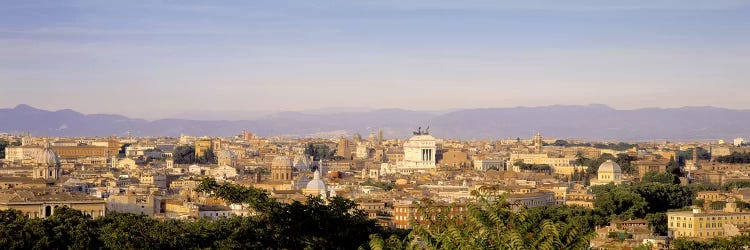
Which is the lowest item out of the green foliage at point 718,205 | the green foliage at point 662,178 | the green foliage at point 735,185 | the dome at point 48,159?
the green foliage at point 718,205

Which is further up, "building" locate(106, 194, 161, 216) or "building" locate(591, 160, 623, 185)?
"building" locate(591, 160, 623, 185)

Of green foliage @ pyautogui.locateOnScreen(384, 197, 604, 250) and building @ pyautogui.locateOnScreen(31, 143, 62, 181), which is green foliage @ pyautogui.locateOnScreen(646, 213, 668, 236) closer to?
green foliage @ pyautogui.locateOnScreen(384, 197, 604, 250)

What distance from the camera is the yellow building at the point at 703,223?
50.3 meters

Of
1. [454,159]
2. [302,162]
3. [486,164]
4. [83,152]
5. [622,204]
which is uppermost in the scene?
[83,152]

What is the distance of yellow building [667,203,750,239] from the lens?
50.3 meters

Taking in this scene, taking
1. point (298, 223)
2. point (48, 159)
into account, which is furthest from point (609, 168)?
point (298, 223)

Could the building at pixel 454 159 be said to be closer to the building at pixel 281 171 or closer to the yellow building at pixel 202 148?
the yellow building at pixel 202 148

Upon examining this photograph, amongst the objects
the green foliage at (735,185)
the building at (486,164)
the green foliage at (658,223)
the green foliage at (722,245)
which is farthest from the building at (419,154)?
the green foliage at (722,245)

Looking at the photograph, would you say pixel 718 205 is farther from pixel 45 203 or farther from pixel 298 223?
pixel 298 223

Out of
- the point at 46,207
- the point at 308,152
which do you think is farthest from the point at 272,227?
the point at 308,152

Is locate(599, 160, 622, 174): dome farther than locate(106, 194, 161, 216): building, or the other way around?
locate(599, 160, 622, 174): dome

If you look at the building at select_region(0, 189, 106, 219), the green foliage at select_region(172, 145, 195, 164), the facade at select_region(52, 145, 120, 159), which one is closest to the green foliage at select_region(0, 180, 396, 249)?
the building at select_region(0, 189, 106, 219)

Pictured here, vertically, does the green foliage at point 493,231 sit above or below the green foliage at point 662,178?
above

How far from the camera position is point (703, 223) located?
5138 cm
